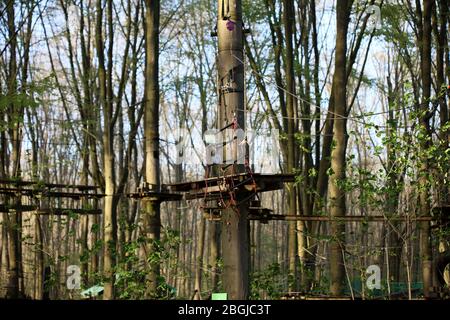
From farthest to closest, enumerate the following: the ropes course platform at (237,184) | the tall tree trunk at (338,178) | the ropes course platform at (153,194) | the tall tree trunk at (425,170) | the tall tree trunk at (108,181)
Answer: the tall tree trunk at (108,181), the tall tree trunk at (338,178), the ropes course platform at (153,194), the tall tree trunk at (425,170), the ropes course platform at (237,184)

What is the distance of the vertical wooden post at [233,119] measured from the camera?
8984 mm

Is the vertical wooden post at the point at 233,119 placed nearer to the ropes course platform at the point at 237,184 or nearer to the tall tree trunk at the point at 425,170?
the ropes course platform at the point at 237,184

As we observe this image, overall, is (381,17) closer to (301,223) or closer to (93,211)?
(301,223)

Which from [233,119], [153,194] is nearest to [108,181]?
[153,194]

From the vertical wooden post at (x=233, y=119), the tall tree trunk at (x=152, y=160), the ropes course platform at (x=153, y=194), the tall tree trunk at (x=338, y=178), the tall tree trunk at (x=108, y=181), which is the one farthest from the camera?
the tall tree trunk at (x=108, y=181)

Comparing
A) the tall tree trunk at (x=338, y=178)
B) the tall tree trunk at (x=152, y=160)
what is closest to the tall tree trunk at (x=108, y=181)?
the tall tree trunk at (x=152, y=160)

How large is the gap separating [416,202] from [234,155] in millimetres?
3672

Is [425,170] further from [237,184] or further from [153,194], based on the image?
[153,194]

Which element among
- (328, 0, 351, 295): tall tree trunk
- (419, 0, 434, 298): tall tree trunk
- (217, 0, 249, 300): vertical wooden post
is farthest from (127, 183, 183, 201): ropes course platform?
(419, 0, 434, 298): tall tree trunk

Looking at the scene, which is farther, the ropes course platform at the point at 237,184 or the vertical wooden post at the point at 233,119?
the vertical wooden post at the point at 233,119

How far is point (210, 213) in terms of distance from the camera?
11.2 metres

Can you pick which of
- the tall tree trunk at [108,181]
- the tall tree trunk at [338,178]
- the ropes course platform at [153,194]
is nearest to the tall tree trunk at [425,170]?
the tall tree trunk at [338,178]

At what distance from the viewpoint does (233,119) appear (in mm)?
9148

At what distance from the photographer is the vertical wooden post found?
8984 millimetres
